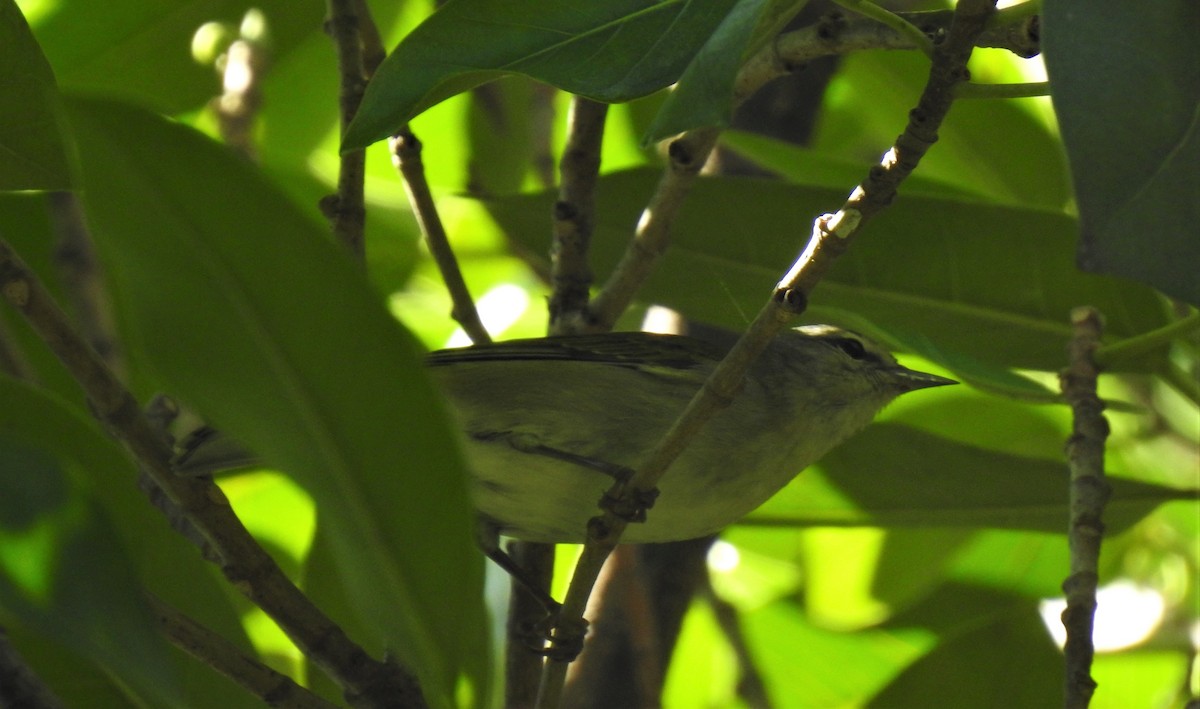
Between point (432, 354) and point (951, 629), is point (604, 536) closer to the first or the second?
point (432, 354)

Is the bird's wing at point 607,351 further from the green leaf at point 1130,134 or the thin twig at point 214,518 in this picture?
the green leaf at point 1130,134

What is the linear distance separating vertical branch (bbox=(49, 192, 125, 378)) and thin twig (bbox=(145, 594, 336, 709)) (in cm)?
149

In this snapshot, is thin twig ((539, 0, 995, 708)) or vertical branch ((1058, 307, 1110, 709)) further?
vertical branch ((1058, 307, 1110, 709))

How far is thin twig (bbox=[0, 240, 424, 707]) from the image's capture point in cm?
162

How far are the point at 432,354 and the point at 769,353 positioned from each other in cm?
95

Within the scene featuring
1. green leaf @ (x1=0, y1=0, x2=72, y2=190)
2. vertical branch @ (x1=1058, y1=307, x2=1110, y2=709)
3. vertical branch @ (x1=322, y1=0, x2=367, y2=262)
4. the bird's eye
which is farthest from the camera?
the bird's eye

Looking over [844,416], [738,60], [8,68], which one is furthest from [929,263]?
[8,68]

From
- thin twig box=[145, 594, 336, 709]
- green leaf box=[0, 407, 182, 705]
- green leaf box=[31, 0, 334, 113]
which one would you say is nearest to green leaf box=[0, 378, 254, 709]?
thin twig box=[145, 594, 336, 709]

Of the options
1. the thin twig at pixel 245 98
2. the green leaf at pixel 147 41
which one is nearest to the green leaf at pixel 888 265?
the green leaf at pixel 147 41

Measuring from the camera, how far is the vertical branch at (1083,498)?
1.97 meters

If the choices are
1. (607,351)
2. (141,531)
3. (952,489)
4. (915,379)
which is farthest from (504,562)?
(915,379)

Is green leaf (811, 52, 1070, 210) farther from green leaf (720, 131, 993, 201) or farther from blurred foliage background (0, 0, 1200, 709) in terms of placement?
green leaf (720, 131, 993, 201)

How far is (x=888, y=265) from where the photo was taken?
2.90m

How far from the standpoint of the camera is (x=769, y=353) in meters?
3.25
